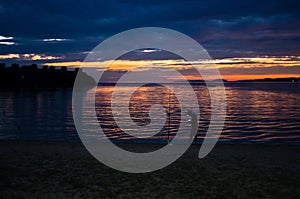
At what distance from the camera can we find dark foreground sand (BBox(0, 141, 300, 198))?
848 cm

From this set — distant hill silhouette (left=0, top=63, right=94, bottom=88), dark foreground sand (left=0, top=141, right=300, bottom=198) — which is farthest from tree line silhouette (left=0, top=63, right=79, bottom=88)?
dark foreground sand (left=0, top=141, right=300, bottom=198)

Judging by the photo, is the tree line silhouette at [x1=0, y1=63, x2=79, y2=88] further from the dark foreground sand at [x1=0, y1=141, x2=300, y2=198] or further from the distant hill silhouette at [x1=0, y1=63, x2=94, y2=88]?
the dark foreground sand at [x1=0, y1=141, x2=300, y2=198]

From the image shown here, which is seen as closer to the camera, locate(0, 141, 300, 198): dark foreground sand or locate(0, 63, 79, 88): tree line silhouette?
locate(0, 141, 300, 198): dark foreground sand

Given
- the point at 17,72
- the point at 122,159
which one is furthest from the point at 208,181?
the point at 17,72

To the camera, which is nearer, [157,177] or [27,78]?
[157,177]

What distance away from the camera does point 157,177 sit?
10.1 meters

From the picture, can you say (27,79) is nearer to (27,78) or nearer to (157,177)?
(27,78)

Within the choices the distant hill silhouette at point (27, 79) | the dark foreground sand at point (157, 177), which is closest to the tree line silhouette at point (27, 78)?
the distant hill silhouette at point (27, 79)

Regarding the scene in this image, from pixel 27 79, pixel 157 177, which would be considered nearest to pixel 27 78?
pixel 27 79

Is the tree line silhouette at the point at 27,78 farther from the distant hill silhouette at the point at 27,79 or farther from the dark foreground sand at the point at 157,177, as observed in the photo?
the dark foreground sand at the point at 157,177

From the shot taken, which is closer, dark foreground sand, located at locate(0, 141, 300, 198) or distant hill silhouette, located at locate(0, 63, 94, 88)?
dark foreground sand, located at locate(0, 141, 300, 198)

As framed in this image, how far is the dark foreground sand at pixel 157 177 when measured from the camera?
8477mm

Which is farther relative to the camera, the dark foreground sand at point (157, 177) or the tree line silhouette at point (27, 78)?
the tree line silhouette at point (27, 78)

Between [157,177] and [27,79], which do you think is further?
[27,79]
